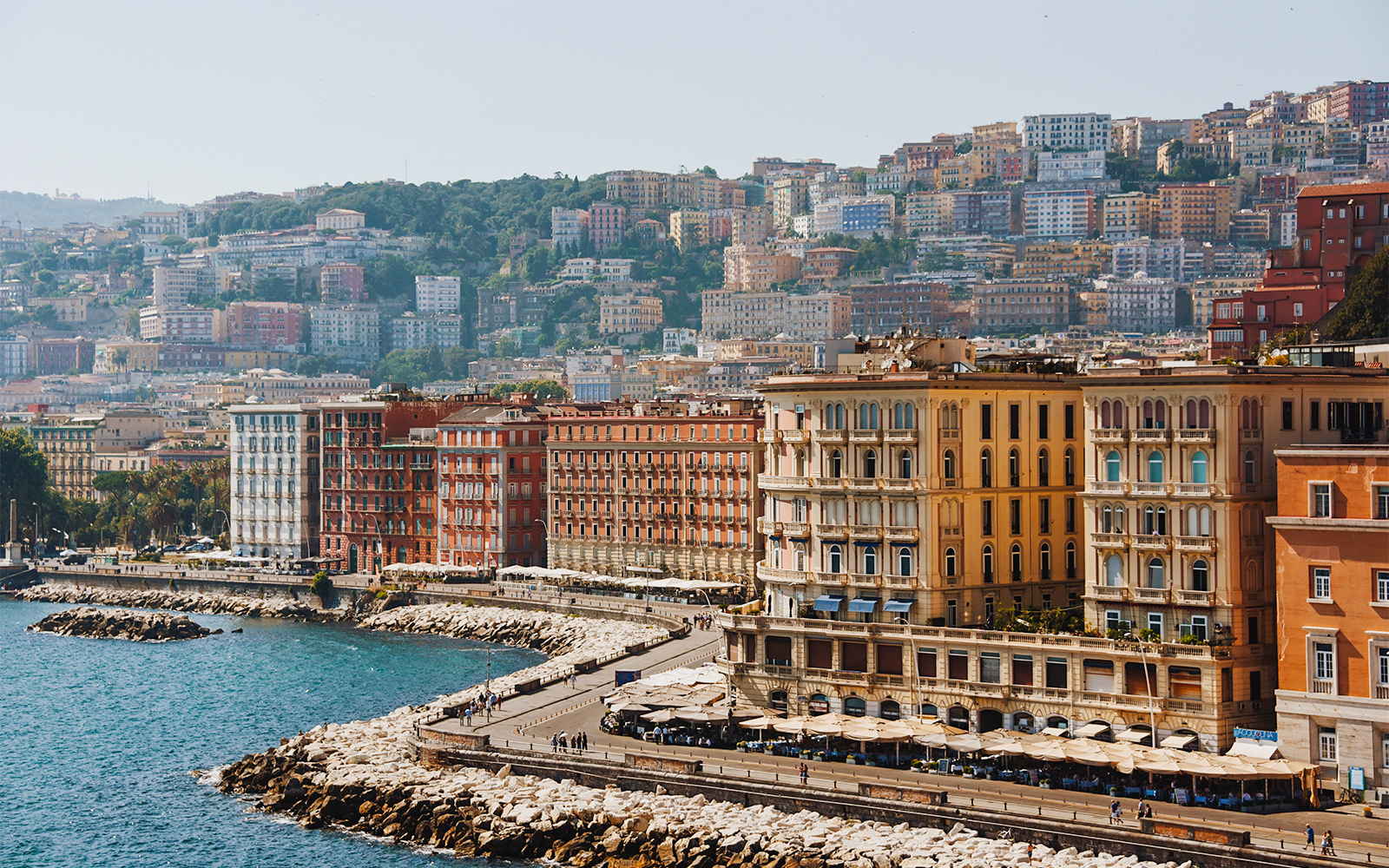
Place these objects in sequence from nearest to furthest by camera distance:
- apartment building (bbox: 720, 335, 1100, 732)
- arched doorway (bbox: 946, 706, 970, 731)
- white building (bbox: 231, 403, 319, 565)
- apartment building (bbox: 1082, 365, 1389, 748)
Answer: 1. apartment building (bbox: 1082, 365, 1389, 748)
2. arched doorway (bbox: 946, 706, 970, 731)
3. apartment building (bbox: 720, 335, 1100, 732)
4. white building (bbox: 231, 403, 319, 565)

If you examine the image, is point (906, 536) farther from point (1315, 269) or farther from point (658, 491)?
point (1315, 269)

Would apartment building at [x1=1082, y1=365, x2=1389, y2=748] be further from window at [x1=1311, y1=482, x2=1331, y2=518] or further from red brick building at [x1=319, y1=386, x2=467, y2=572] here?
red brick building at [x1=319, y1=386, x2=467, y2=572]

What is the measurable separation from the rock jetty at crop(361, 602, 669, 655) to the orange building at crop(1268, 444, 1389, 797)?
1508 inches

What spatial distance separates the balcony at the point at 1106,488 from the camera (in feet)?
192

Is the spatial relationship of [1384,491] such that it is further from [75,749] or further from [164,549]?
[164,549]

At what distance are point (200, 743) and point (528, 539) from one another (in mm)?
44618

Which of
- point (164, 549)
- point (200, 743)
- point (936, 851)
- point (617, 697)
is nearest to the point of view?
point (936, 851)

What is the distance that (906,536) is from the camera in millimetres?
63625

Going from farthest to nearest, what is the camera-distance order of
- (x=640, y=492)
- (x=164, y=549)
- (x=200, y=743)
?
(x=164, y=549) → (x=640, y=492) → (x=200, y=743)

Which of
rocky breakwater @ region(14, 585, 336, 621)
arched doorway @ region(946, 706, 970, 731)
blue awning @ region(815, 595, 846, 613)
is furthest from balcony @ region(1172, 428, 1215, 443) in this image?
rocky breakwater @ region(14, 585, 336, 621)

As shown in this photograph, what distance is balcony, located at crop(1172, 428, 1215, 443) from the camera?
56.6 m

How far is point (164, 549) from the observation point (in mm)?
150875

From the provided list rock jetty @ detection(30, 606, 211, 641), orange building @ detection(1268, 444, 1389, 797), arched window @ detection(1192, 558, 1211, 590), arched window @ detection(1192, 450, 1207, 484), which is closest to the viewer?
orange building @ detection(1268, 444, 1389, 797)

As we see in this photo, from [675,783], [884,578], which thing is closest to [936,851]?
[675,783]
